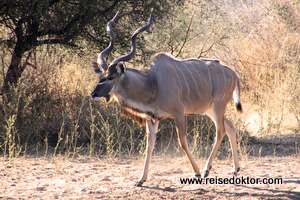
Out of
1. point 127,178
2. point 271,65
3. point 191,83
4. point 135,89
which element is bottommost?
point 127,178

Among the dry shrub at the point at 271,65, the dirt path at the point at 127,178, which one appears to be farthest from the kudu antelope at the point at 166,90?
the dry shrub at the point at 271,65

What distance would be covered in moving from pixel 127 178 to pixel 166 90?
0.94 meters

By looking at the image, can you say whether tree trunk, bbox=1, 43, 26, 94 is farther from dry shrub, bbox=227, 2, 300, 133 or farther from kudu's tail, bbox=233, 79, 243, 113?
dry shrub, bbox=227, 2, 300, 133

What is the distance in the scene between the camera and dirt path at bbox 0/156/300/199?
329cm

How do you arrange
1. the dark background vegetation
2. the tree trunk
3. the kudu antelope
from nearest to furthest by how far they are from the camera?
the kudu antelope < the dark background vegetation < the tree trunk

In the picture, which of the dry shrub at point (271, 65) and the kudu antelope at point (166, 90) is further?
the dry shrub at point (271, 65)

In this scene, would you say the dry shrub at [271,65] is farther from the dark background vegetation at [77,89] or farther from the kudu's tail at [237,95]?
the kudu's tail at [237,95]

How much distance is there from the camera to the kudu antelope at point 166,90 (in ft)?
11.5

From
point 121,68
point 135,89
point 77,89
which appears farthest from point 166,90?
point 77,89

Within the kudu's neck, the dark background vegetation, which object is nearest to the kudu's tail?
the dark background vegetation

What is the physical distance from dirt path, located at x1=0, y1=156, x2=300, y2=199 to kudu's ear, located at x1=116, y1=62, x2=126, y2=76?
1.02 meters

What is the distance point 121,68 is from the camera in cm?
340

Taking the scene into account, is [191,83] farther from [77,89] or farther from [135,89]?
[77,89]

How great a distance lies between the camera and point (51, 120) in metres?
5.13
